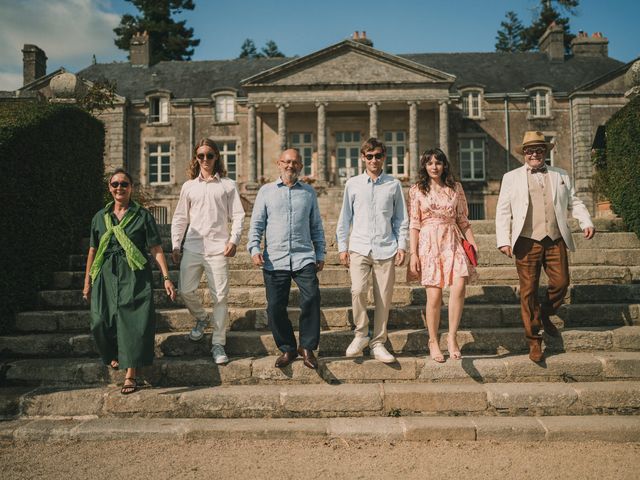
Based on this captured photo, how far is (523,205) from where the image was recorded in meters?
4.65

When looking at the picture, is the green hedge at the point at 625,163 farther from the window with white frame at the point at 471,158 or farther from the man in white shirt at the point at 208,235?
the window with white frame at the point at 471,158

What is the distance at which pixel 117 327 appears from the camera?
14.2 feet

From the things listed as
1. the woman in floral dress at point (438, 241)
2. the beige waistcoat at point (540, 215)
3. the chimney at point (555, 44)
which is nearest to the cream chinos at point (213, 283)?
the woman in floral dress at point (438, 241)

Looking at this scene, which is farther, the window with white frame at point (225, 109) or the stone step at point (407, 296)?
the window with white frame at point (225, 109)

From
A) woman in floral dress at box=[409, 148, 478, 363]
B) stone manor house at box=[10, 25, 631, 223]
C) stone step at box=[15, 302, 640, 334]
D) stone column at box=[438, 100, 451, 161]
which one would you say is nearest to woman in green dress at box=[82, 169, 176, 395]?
stone step at box=[15, 302, 640, 334]

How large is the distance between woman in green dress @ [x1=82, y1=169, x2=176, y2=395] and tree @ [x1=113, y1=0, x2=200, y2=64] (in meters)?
41.2

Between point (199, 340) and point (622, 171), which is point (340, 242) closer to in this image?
point (199, 340)

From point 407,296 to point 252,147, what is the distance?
21923 mm

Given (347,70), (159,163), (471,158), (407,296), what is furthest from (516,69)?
(407,296)

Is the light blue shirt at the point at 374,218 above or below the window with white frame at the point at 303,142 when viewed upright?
below

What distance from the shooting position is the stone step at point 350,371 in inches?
173

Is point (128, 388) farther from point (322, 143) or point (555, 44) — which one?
point (555, 44)

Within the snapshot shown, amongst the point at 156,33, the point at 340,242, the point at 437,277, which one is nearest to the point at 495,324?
the point at 437,277

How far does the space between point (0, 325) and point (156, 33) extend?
42.1 m
